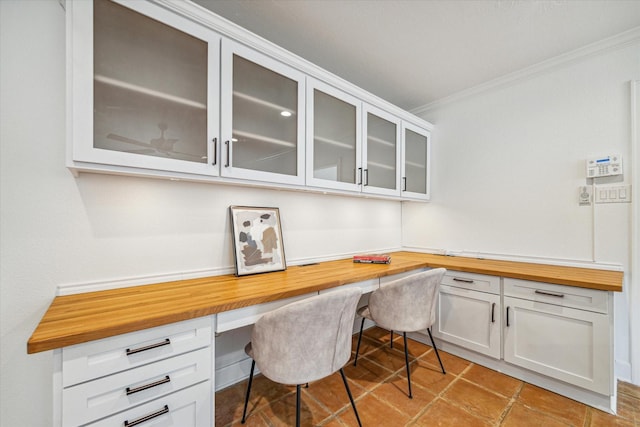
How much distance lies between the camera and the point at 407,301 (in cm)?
164

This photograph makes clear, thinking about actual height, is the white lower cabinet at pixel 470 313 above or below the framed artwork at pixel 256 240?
below

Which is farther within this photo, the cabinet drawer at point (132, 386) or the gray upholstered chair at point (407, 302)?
the gray upholstered chair at point (407, 302)

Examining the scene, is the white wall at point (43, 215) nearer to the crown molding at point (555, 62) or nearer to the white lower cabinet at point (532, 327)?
the white lower cabinet at point (532, 327)

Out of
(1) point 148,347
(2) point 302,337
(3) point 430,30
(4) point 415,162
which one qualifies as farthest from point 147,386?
(4) point 415,162

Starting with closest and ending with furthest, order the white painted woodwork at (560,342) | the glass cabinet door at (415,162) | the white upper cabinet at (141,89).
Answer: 1. the white upper cabinet at (141,89)
2. the white painted woodwork at (560,342)
3. the glass cabinet door at (415,162)

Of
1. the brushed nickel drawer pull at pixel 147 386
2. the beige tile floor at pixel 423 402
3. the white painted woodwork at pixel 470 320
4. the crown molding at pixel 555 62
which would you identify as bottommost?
the beige tile floor at pixel 423 402

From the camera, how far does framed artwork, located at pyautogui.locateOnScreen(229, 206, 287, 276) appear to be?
1.68m

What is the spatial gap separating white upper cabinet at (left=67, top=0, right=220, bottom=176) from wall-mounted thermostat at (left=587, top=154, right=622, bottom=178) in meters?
2.69

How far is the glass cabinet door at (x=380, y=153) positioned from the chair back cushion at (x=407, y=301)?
87 centimetres

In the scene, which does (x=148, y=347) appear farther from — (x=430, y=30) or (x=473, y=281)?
(x=430, y=30)

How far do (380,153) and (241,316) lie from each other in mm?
1816

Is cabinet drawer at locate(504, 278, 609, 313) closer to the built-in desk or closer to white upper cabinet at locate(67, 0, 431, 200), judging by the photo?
the built-in desk

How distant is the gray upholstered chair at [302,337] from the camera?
110 cm

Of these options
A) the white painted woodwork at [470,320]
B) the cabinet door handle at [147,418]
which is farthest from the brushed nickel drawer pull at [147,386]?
the white painted woodwork at [470,320]
